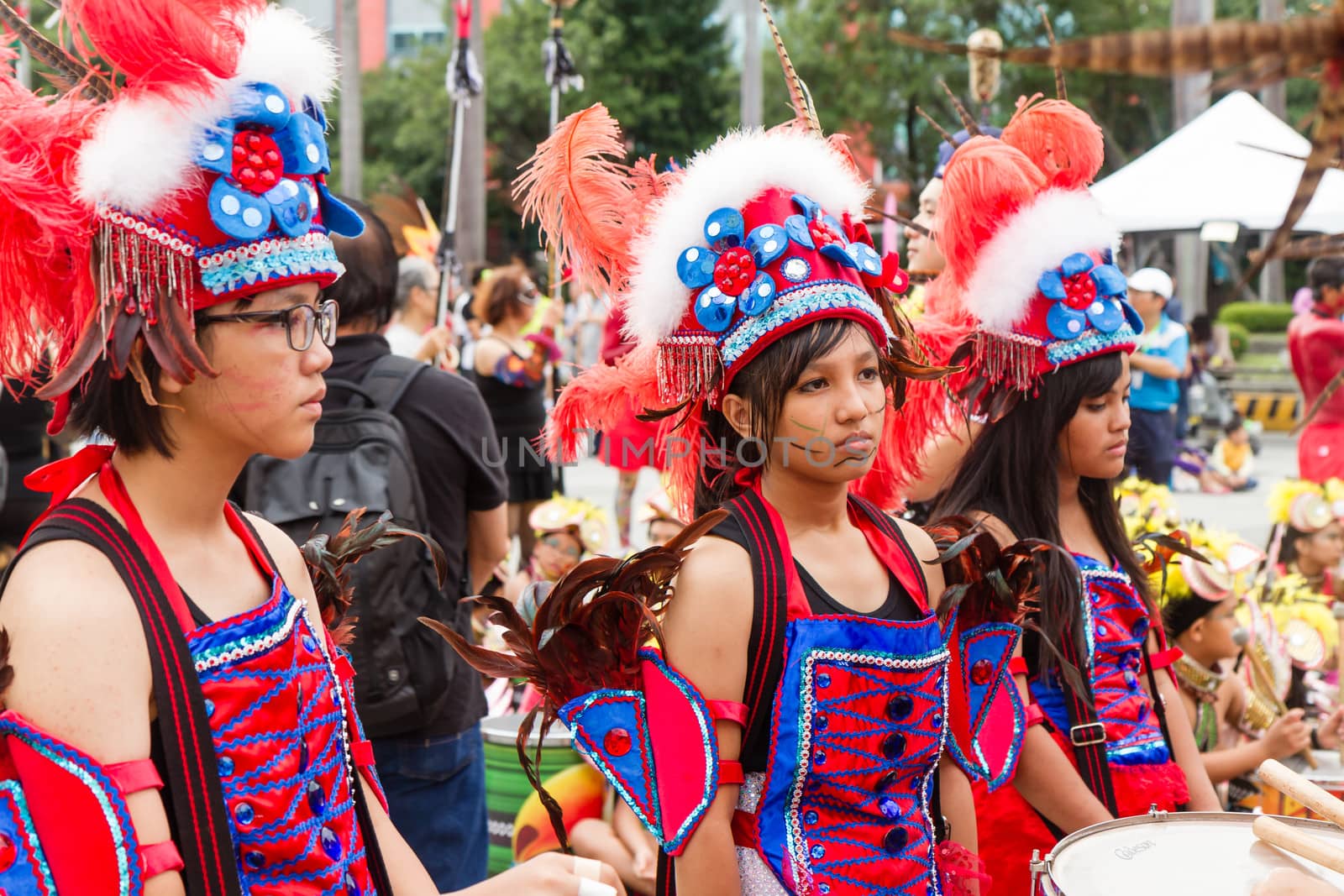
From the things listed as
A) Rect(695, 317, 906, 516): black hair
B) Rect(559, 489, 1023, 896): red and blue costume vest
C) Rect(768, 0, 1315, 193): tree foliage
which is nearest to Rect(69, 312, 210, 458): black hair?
Rect(559, 489, 1023, 896): red and blue costume vest

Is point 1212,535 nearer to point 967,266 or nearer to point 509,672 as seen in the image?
point 967,266

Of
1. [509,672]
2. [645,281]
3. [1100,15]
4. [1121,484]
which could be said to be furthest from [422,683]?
[1100,15]

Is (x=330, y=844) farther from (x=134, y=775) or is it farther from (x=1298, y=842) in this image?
(x=1298, y=842)

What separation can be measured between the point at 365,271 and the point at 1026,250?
4.79ft

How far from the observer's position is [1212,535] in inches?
157

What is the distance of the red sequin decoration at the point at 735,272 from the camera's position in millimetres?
2205

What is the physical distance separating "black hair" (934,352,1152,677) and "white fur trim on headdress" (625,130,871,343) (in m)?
0.78

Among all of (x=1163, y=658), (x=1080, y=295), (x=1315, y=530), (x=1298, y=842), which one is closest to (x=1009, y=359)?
(x=1080, y=295)

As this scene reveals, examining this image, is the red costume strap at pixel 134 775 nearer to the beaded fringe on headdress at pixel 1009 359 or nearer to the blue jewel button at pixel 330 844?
the blue jewel button at pixel 330 844

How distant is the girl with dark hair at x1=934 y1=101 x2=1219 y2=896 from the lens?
2.73m

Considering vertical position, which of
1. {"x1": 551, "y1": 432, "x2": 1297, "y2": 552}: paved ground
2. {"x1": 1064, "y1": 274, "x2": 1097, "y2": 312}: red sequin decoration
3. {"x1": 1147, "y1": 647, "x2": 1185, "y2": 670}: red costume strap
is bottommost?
{"x1": 551, "y1": 432, "x2": 1297, "y2": 552}: paved ground

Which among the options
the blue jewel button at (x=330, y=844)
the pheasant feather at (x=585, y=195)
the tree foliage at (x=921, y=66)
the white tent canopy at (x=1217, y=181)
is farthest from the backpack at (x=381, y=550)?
the tree foliage at (x=921, y=66)

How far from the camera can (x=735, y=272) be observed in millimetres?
2213

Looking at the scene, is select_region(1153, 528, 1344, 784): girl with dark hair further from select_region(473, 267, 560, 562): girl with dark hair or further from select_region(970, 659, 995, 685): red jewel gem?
select_region(473, 267, 560, 562): girl with dark hair
